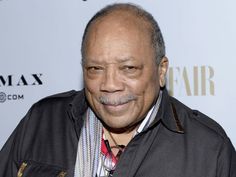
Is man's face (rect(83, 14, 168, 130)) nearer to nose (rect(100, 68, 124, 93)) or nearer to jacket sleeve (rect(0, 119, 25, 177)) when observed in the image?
nose (rect(100, 68, 124, 93))

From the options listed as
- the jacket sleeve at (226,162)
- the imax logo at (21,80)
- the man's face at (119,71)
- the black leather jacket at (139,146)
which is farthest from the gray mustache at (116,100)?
the imax logo at (21,80)

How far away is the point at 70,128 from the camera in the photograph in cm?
129

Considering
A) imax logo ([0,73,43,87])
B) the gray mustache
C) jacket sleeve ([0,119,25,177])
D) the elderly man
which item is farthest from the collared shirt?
imax logo ([0,73,43,87])

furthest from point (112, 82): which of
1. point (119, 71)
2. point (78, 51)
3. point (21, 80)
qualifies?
point (21, 80)

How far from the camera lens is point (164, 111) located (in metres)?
1.28

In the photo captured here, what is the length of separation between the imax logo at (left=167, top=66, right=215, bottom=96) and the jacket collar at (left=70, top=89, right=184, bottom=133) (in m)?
0.18

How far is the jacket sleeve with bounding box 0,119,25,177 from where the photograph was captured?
1296 mm

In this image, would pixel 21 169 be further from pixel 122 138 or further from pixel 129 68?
pixel 129 68

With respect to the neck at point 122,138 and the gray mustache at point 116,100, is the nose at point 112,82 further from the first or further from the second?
the neck at point 122,138

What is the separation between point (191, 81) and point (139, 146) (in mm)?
352

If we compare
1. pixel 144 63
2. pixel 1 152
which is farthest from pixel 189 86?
pixel 1 152

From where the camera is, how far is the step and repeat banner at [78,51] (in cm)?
146

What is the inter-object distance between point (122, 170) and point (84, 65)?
26 cm

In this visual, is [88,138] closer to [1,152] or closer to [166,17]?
[1,152]
